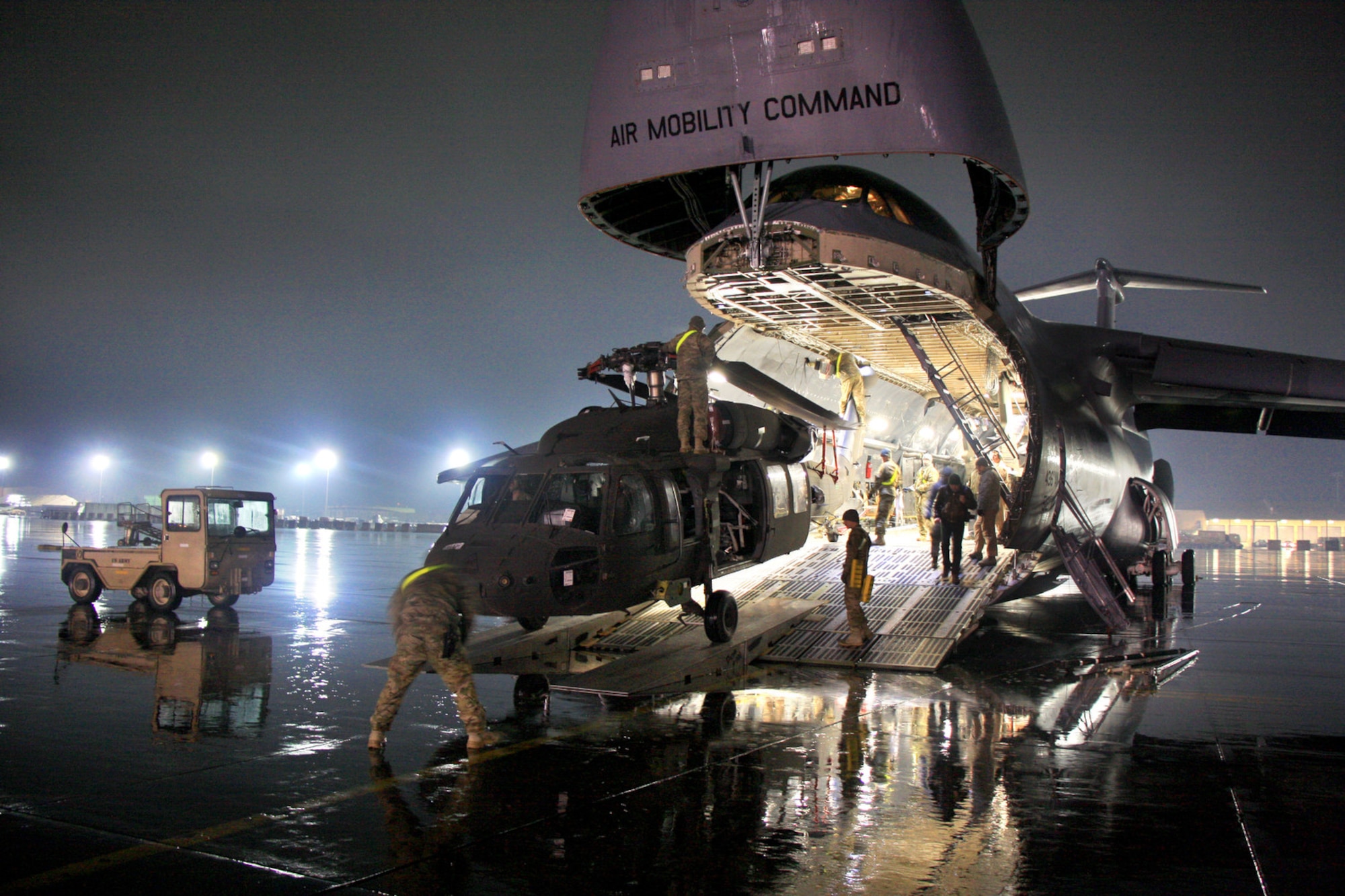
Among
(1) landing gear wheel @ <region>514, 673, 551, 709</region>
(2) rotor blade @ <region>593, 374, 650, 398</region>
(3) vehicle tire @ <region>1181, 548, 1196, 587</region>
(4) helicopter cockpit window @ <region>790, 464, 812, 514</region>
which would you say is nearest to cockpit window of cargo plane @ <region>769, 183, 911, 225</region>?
(2) rotor blade @ <region>593, 374, 650, 398</region>

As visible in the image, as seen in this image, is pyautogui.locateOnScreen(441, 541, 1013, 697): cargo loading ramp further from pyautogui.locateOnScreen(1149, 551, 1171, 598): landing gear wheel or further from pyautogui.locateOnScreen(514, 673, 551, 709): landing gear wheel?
pyautogui.locateOnScreen(1149, 551, 1171, 598): landing gear wheel

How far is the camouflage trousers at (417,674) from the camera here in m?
6.98

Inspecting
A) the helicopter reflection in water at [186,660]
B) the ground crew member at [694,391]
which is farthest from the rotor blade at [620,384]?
the helicopter reflection in water at [186,660]

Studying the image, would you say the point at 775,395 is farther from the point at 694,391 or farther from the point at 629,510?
the point at 629,510

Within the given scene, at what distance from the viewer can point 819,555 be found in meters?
15.4

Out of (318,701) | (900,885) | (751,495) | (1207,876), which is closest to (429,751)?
(318,701)

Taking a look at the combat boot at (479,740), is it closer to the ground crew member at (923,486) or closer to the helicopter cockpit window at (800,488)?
the helicopter cockpit window at (800,488)

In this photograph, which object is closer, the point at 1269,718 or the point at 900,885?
the point at 900,885

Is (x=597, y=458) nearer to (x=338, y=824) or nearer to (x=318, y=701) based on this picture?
(x=318, y=701)

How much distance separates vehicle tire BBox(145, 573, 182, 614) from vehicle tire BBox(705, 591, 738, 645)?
31.6 ft

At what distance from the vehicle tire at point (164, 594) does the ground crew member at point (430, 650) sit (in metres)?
9.96

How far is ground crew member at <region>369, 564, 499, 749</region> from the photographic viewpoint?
6.99 metres

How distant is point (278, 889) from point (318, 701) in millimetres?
4747

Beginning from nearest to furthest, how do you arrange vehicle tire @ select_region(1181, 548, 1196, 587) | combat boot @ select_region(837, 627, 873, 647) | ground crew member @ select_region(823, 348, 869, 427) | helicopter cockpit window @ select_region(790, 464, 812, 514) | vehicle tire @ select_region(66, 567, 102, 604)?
combat boot @ select_region(837, 627, 873, 647) → helicopter cockpit window @ select_region(790, 464, 812, 514) → vehicle tire @ select_region(66, 567, 102, 604) → ground crew member @ select_region(823, 348, 869, 427) → vehicle tire @ select_region(1181, 548, 1196, 587)
